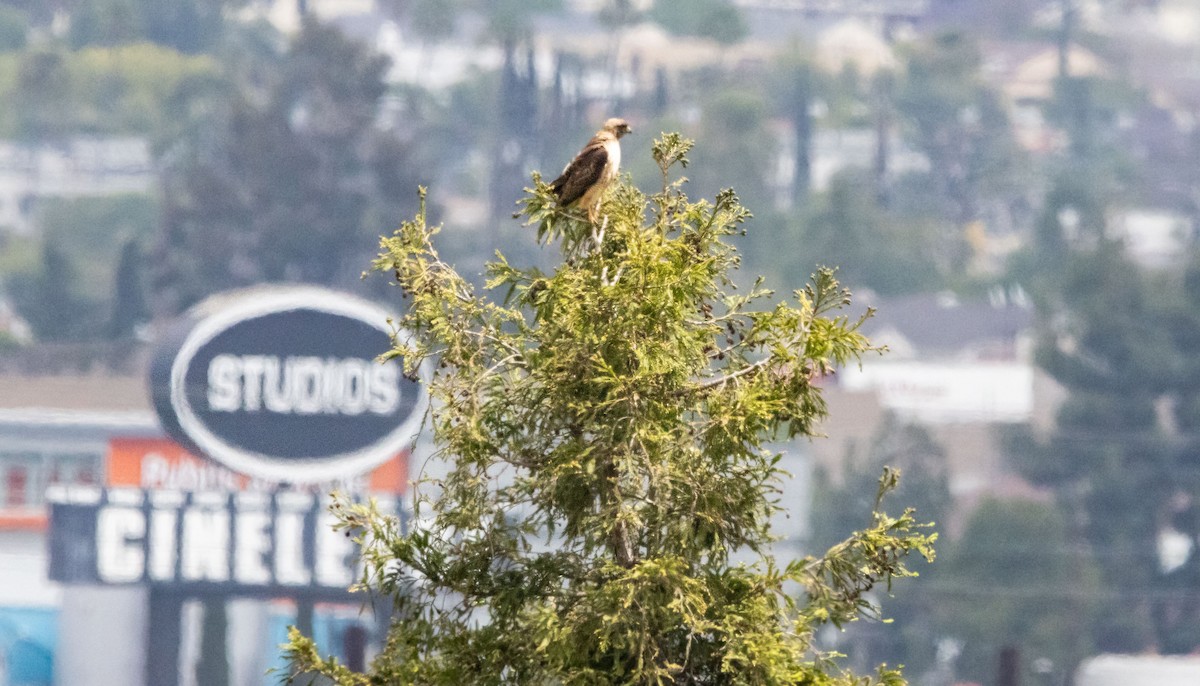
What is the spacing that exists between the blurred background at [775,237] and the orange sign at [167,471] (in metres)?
0.16

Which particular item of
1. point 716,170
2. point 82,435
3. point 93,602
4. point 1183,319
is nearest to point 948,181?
point 716,170

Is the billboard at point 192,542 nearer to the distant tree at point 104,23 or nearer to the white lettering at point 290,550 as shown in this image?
the white lettering at point 290,550

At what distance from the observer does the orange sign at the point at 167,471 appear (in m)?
62.6

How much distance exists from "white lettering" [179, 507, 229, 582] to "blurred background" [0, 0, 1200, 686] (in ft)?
5.74

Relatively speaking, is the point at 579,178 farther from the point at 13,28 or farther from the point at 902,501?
the point at 13,28

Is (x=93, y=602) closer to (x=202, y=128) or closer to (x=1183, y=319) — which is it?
(x=1183, y=319)

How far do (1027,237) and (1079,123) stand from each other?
21000 mm

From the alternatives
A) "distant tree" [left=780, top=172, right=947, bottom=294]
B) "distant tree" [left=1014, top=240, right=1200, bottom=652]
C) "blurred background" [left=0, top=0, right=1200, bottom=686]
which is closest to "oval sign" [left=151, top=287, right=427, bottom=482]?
"blurred background" [left=0, top=0, right=1200, bottom=686]

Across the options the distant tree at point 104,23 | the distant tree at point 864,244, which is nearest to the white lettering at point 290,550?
the distant tree at point 864,244

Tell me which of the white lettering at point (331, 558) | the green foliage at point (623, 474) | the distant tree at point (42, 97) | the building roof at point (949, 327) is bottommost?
the green foliage at point (623, 474)

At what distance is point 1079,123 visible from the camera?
192m

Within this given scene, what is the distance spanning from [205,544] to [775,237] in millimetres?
110573

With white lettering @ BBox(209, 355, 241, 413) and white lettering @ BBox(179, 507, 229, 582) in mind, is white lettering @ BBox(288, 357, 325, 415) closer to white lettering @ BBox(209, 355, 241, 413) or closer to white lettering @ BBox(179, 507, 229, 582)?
white lettering @ BBox(209, 355, 241, 413)

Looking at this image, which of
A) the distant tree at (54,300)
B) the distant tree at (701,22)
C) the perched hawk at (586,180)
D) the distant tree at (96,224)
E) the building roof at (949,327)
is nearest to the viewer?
the perched hawk at (586,180)
